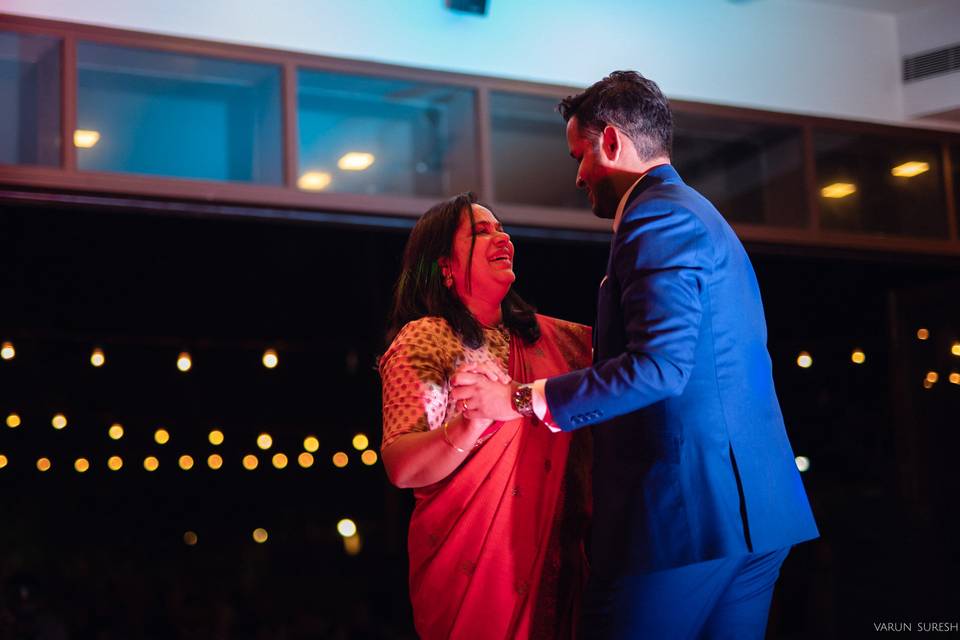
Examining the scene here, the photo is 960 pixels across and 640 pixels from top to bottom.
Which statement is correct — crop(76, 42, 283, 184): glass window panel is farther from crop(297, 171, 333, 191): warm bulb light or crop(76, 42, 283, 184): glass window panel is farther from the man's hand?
the man's hand

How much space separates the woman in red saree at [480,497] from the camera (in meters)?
2.03

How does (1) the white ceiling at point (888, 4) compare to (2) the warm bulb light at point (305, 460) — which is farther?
(2) the warm bulb light at point (305, 460)

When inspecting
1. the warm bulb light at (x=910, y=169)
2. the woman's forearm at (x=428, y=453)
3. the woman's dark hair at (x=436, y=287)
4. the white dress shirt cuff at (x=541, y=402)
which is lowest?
the woman's forearm at (x=428, y=453)

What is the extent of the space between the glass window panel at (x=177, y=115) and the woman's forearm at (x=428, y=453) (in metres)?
2.50

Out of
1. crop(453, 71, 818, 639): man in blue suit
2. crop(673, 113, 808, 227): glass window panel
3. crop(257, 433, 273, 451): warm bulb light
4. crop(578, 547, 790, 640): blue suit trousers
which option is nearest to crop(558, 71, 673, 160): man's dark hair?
crop(453, 71, 818, 639): man in blue suit

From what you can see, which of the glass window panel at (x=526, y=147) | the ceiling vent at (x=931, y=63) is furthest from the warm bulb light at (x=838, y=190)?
the glass window panel at (x=526, y=147)

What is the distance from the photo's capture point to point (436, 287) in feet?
7.49

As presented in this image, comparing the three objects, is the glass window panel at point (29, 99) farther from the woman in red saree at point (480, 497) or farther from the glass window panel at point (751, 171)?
the glass window panel at point (751, 171)

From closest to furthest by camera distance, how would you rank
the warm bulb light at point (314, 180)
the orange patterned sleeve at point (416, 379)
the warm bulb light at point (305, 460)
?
the orange patterned sleeve at point (416, 379), the warm bulb light at point (314, 180), the warm bulb light at point (305, 460)

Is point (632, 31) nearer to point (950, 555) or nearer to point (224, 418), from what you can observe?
point (950, 555)

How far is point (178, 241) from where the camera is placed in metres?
5.27

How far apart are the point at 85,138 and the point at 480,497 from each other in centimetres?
267

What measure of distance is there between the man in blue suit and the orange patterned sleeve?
9.1 inches

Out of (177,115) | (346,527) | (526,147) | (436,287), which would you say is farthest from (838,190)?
(346,527)
